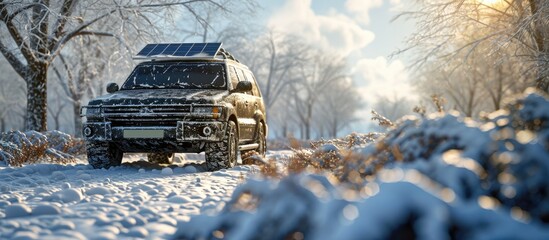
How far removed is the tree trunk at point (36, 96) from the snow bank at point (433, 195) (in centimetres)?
1111

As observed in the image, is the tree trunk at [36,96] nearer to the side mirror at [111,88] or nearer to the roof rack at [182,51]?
the roof rack at [182,51]

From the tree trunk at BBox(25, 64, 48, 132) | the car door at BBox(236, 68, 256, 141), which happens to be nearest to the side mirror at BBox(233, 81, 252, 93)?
the car door at BBox(236, 68, 256, 141)

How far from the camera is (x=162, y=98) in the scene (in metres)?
7.30

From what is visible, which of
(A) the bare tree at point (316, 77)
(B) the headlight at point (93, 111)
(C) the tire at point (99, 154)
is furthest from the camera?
(A) the bare tree at point (316, 77)

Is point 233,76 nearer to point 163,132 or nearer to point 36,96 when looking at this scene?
point 163,132

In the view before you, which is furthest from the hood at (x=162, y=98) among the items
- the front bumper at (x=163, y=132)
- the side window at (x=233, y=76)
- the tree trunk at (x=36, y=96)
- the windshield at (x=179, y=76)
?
the tree trunk at (x=36, y=96)

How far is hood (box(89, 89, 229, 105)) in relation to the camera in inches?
286

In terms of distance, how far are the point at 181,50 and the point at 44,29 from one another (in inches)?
229

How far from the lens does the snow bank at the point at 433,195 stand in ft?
5.84

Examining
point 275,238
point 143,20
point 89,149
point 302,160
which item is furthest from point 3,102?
point 275,238

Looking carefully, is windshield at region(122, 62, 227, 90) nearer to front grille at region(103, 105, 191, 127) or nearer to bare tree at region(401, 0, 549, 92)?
front grille at region(103, 105, 191, 127)

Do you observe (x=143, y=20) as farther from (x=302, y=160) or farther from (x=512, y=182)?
(x=512, y=182)

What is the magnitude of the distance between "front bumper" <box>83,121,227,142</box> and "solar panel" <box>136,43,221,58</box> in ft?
5.41

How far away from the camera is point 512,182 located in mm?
2219
